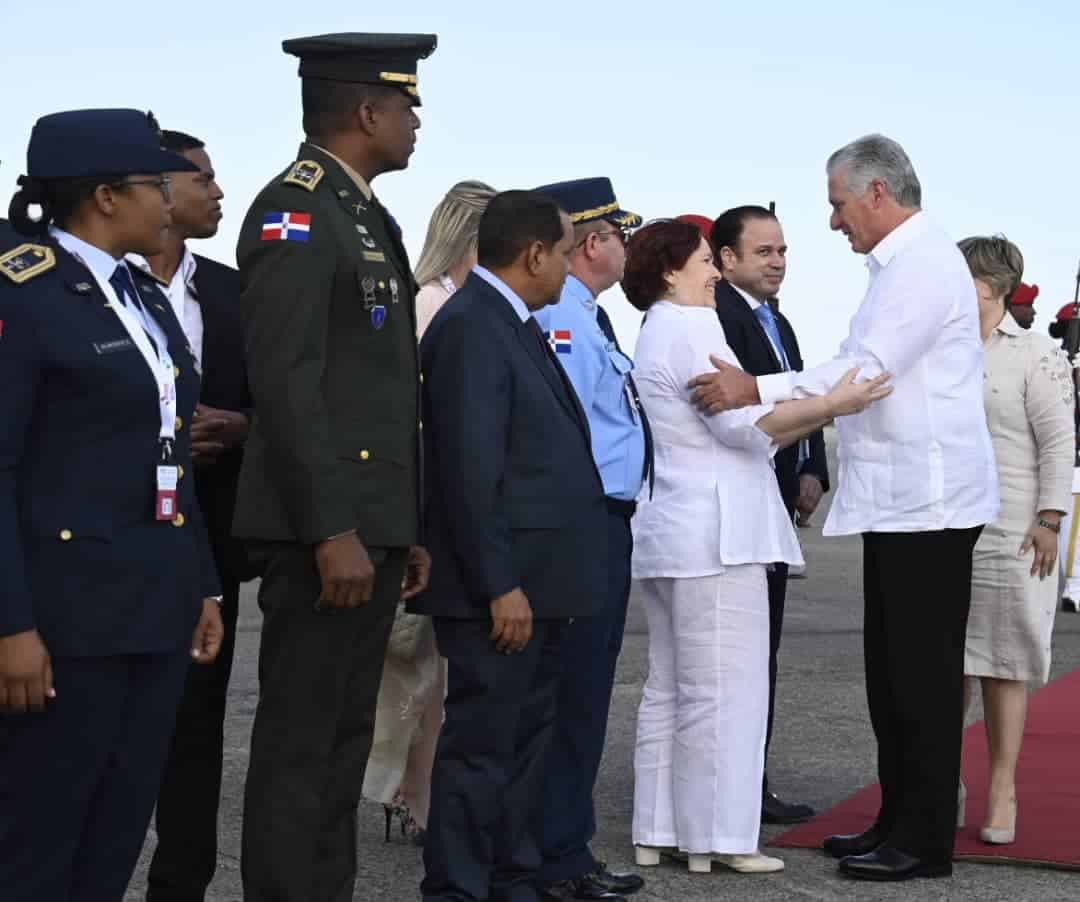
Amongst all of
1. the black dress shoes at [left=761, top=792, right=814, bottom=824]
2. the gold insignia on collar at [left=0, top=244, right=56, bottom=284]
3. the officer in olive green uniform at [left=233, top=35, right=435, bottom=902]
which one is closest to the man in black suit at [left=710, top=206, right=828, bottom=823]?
the black dress shoes at [left=761, top=792, right=814, bottom=824]

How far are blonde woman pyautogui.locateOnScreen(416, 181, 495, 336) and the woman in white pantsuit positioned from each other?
0.59m

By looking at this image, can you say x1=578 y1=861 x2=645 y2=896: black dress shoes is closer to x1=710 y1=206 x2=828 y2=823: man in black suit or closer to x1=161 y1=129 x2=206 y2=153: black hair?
x1=710 y1=206 x2=828 y2=823: man in black suit

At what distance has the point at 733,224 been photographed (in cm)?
668

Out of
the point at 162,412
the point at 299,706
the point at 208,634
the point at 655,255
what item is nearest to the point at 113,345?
the point at 162,412

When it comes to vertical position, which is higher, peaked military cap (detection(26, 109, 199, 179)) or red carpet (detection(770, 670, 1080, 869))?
peaked military cap (detection(26, 109, 199, 179))

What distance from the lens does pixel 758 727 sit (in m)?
5.77

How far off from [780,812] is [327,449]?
3047 mm

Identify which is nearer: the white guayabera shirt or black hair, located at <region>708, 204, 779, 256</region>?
the white guayabera shirt

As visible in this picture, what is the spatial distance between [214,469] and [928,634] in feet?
→ 7.52

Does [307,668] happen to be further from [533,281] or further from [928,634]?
[928,634]

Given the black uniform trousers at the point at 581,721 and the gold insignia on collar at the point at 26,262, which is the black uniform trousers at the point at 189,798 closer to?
the black uniform trousers at the point at 581,721

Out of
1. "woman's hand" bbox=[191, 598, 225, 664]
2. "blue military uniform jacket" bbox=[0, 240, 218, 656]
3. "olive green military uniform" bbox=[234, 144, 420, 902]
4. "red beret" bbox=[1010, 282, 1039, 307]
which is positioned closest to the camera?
"blue military uniform jacket" bbox=[0, 240, 218, 656]

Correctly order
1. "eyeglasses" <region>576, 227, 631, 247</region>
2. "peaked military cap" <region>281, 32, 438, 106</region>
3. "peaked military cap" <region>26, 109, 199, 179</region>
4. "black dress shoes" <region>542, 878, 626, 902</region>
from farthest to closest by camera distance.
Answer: "eyeglasses" <region>576, 227, 631, 247</region> < "black dress shoes" <region>542, 878, 626, 902</region> < "peaked military cap" <region>281, 32, 438, 106</region> < "peaked military cap" <region>26, 109, 199, 179</region>

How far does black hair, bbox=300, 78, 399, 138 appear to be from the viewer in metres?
4.27
